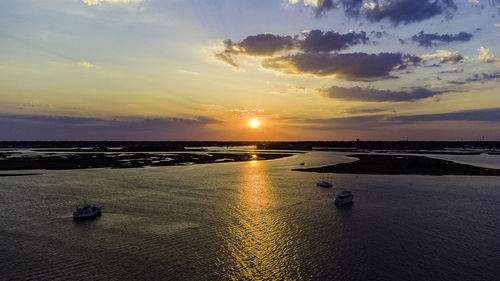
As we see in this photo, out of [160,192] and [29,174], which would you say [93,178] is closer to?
[29,174]

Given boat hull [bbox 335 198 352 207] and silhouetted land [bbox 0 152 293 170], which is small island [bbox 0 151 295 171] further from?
boat hull [bbox 335 198 352 207]

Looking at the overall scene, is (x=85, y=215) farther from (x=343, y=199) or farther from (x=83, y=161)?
(x=83, y=161)

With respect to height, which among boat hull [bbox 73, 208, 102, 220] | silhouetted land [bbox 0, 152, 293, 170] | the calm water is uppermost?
silhouetted land [bbox 0, 152, 293, 170]

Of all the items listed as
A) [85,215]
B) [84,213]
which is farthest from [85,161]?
[85,215]

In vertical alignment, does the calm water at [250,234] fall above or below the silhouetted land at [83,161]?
below

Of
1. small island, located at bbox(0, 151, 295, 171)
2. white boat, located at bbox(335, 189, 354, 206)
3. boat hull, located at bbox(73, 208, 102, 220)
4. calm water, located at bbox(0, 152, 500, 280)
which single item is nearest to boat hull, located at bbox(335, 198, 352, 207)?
white boat, located at bbox(335, 189, 354, 206)

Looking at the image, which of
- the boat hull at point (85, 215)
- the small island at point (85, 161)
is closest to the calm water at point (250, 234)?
the boat hull at point (85, 215)

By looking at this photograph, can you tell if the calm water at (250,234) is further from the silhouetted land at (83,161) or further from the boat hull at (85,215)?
the silhouetted land at (83,161)

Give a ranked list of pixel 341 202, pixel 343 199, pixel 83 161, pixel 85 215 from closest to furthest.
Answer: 1. pixel 85 215
2. pixel 341 202
3. pixel 343 199
4. pixel 83 161
